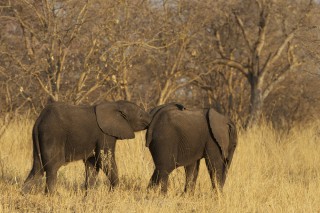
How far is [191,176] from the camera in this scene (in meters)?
8.71

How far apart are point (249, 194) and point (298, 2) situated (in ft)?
31.4

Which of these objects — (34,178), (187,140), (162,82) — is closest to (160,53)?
(162,82)

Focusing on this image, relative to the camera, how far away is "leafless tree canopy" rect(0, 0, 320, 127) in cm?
1223

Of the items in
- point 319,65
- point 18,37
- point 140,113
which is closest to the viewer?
point 140,113

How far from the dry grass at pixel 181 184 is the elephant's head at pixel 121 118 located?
0.66 m

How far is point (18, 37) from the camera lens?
14891mm

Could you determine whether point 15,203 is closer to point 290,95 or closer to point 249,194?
point 249,194

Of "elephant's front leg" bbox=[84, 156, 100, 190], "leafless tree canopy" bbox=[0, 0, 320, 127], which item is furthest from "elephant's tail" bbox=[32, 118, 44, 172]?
"leafless tree canopy" bbox=[0, 0, 320, 127]

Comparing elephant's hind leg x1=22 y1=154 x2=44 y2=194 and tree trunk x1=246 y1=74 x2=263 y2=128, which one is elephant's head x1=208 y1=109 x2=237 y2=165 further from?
tree trunk x1=246 y1=74 x2=263 y2=128

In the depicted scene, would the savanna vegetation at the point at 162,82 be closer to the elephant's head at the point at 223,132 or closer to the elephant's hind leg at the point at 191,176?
the elephant's hind leg at the point at 191,176

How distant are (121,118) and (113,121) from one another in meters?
0.19

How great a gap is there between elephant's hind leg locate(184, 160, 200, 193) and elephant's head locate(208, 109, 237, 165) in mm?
416

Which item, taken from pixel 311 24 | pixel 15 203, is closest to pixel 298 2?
pixel 311 24

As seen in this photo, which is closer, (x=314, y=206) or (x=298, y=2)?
(x=314, y=206)
